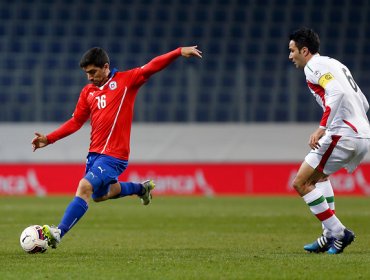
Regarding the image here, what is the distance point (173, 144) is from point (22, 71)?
15.8 feet

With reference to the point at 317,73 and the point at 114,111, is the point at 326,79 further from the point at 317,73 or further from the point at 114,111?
the point at 114,111

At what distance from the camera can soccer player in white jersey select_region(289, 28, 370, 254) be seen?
8.77 m

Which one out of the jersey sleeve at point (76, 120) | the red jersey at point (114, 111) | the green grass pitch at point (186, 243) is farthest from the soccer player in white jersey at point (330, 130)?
the jersey sleeve at point (76, 120)

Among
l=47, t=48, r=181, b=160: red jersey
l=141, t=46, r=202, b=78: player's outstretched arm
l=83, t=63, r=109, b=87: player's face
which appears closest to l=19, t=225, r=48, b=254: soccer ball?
l=47, t=48, r=181, b=160: red jersey

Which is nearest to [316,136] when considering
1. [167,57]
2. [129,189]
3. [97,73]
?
[167,57]

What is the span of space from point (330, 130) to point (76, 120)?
8.78 feet

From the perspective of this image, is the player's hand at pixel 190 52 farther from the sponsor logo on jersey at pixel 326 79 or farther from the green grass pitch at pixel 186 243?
the green grass pitch at pixel 186 243

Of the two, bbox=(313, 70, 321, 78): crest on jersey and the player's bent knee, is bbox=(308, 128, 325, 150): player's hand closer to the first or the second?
bbox=(313, 70, 321, 78): crest on jersey

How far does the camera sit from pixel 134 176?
24.4 meters

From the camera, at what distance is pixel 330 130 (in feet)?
29.5

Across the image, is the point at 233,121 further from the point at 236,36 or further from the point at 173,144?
the point at 236,36

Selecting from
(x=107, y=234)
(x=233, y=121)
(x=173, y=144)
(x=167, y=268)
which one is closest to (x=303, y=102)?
(x=233, y=121)

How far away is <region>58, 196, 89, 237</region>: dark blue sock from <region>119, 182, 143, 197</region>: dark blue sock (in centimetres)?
114

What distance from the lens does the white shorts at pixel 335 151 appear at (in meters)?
8.96
